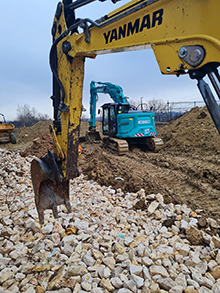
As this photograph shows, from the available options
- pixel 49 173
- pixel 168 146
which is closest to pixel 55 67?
pixel 49 173

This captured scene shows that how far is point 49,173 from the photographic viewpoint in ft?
8.10

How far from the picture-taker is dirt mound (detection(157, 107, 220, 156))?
8414 millimetres

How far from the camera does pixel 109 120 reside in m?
9.77

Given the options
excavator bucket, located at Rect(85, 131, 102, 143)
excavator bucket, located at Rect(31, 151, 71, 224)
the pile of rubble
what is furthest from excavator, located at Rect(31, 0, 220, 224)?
excavator bucket, located at Rect(85, 131, 102, 143)

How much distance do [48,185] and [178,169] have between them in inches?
196

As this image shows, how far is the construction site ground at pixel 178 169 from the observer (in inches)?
173

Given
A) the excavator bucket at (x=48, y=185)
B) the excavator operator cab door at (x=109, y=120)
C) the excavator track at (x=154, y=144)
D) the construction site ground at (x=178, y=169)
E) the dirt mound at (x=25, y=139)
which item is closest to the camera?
the excavator bucket at (x=48, y=185)

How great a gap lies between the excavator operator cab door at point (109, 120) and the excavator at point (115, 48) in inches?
268

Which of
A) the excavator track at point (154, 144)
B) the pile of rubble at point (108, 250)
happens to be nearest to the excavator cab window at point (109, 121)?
the excavator track at point (154, 144)

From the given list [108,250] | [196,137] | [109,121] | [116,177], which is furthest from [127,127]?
[108,250]

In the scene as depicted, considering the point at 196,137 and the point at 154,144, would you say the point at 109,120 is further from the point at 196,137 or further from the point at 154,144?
the point at 196,137

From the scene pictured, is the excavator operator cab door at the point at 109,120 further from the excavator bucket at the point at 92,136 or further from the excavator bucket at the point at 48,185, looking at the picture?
the excavator bucket at the point at 48,185

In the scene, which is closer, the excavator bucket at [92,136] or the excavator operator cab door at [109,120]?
the excavator operator cab door at [109,120]

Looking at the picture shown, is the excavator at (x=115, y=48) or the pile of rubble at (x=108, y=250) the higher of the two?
the excavator at (x=115, y=48)
